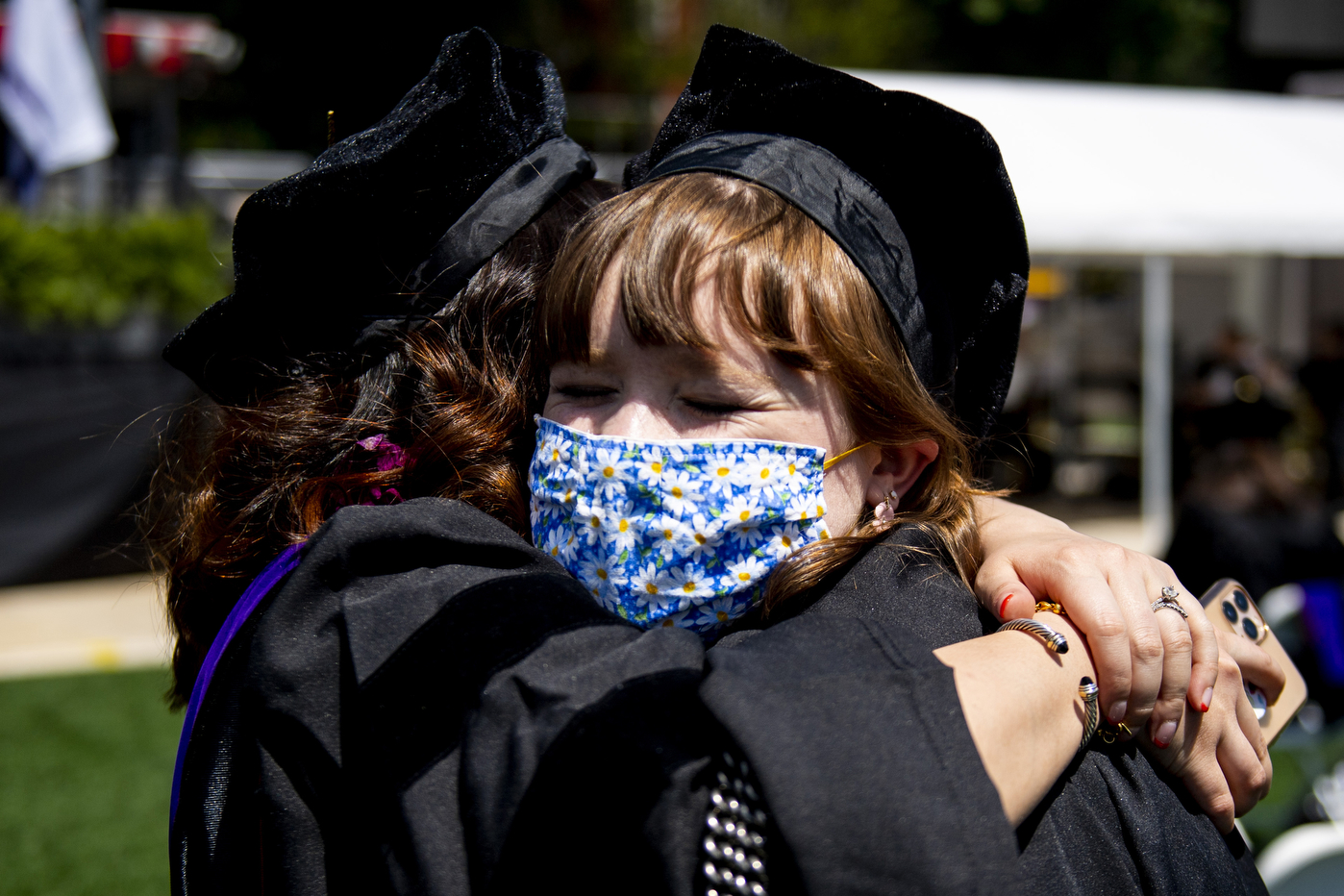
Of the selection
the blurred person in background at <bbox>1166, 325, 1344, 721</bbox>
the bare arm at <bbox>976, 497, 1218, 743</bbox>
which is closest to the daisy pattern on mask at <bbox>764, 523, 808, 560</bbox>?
the bare arm at <bbox>976, 497, 1218, 743</bbox>

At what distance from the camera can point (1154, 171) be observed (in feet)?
28.2

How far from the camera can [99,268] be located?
813 cm

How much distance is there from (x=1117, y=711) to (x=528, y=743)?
625mm

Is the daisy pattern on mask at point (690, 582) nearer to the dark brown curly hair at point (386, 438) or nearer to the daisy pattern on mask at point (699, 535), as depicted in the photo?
the daisy pattern on mask at point (699, 535)

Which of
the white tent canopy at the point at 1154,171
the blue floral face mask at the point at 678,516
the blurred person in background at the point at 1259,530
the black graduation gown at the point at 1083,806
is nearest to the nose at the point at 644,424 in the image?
the blue floral face mask at the point at 678,516

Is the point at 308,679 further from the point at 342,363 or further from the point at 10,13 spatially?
the point at 10,13

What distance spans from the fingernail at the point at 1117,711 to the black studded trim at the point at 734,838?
437 millimetres

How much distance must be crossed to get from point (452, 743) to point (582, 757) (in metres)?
0.14

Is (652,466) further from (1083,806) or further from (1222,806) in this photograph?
(1222,806)

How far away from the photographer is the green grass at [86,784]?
405cm

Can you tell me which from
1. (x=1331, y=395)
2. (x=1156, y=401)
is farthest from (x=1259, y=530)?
(x=1331, y=395)

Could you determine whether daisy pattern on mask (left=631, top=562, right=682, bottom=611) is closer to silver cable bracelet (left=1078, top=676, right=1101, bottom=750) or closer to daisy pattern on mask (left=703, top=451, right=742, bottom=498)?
daisy pattern on mask (left=703, top=451, right=742, bottom=498)

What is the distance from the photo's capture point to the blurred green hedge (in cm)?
755

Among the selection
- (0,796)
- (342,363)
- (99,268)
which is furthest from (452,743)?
(99,268)
